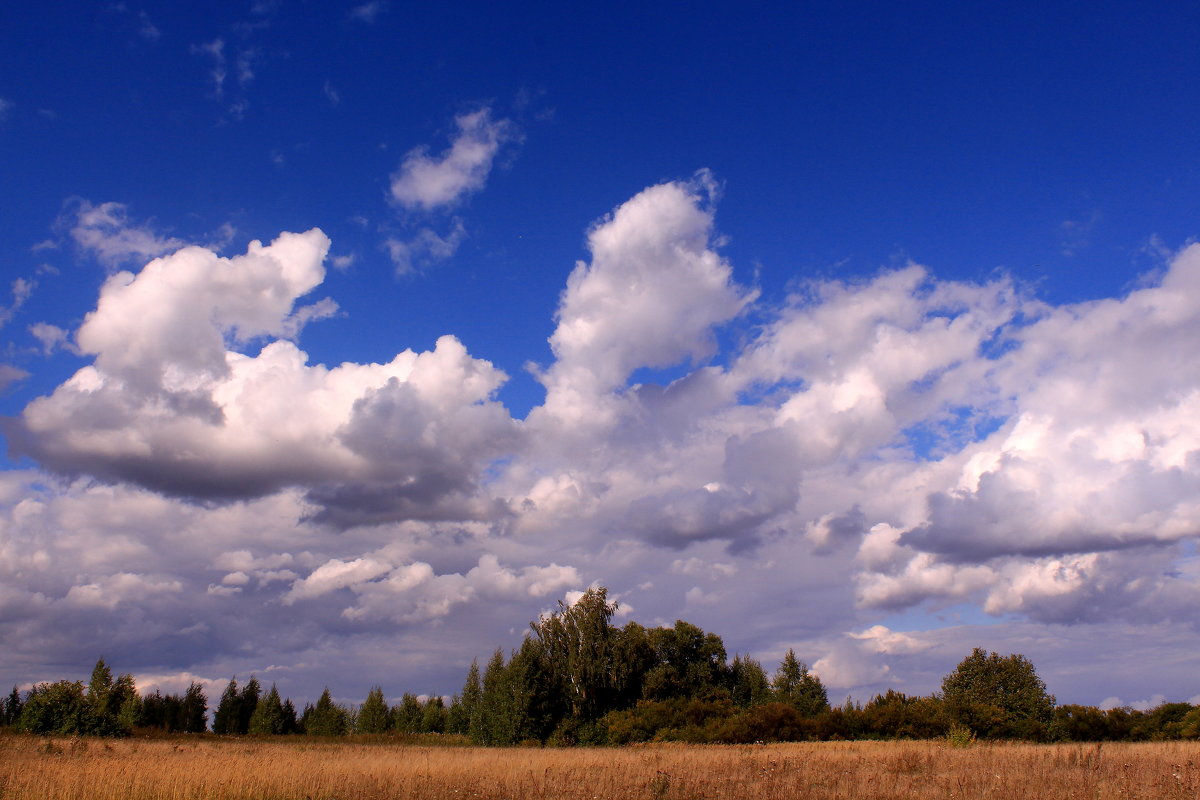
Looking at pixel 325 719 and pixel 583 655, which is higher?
pixel 583 655

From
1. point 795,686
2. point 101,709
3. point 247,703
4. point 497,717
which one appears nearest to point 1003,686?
point 795,686

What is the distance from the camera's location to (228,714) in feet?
307

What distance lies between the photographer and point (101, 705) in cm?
5391

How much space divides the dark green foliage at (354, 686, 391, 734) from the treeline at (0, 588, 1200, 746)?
44 centimetres

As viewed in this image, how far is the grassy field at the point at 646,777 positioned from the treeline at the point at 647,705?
12484mm

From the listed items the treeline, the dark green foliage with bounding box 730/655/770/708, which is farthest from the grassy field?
the dark green foliage with bounding box 730/655/770/708

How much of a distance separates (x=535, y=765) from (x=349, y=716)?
313ft

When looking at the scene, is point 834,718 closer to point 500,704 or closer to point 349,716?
point 500,704

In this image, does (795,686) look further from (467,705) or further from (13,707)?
(13,707)

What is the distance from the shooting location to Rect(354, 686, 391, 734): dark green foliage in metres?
96.9

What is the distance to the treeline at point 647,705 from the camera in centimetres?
4547

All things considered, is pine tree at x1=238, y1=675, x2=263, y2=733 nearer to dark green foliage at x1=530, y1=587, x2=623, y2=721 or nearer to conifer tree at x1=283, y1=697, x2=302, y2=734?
conifer tree at x1=283, y1=697, x2=302, y2=734

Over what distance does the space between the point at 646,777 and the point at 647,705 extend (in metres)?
37.4

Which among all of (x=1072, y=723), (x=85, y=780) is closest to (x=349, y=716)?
(x=1072, y=723)
